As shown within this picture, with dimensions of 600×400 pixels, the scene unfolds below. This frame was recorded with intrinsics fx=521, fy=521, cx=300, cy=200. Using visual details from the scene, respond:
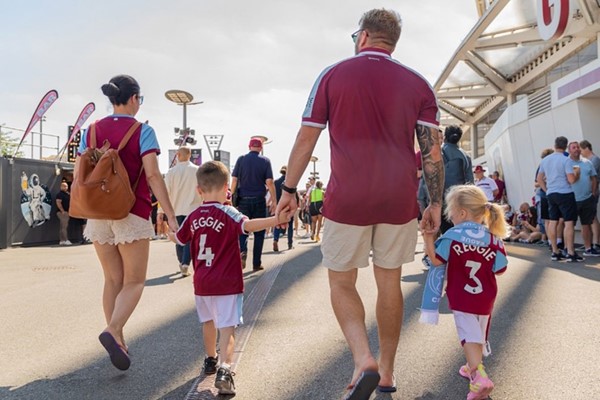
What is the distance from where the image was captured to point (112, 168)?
3.45 meters

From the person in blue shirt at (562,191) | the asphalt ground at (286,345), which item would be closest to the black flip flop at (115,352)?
the asphalt ground at (286,345)

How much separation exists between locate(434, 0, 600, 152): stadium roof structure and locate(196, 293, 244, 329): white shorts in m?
14.4

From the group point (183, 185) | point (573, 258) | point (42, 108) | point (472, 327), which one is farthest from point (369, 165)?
point (42, 108)

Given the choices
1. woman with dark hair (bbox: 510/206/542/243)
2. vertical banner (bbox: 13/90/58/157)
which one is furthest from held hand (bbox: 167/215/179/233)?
vertical banner (bbox: 13/90/58/157)

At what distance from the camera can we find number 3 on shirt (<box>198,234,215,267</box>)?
3.33m

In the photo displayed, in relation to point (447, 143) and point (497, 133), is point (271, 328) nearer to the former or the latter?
point (447, 143)

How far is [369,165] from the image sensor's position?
2785 mm

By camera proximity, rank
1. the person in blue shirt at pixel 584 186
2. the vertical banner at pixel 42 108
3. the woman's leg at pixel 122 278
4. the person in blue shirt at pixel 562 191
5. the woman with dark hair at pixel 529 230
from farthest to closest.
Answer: the vertical banner at pixel 42 108, the woman with dark hair at pixel 529 230, the person in blue shirt at pixel 584 186, the person in blue shirt at pixel 562 191, the woman's leg at pixel 122 278

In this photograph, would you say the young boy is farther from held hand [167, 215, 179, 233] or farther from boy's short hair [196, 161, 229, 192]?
held hand [167, 215, 179, 233]

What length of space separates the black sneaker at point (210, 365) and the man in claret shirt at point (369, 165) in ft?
3.35

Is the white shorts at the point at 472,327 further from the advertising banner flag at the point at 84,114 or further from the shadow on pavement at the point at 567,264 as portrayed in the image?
the advertising banner flag at the point at 84,114

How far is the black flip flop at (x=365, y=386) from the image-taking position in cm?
247

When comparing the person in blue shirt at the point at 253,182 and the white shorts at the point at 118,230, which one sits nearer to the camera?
the white shorts at the point at 118,230

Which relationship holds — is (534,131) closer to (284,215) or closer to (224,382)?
(284,215)
